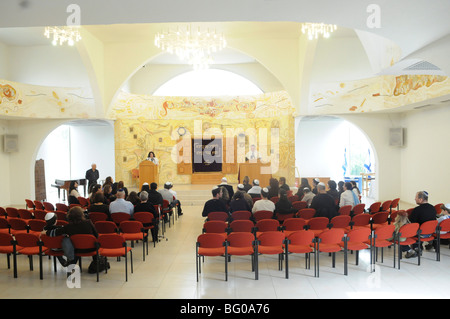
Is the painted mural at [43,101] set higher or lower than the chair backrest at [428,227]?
higher

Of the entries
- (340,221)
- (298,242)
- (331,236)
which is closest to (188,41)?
(340,221)

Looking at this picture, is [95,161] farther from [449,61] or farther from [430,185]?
[449,61]

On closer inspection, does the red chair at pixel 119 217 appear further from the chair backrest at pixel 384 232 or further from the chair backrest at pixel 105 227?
the chair backrest at pixel 384 232

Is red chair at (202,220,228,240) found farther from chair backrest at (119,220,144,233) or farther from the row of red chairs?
chair backrest at (119,220,144,233)

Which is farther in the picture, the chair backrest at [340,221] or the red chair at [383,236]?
the chair backrest at [340,221]

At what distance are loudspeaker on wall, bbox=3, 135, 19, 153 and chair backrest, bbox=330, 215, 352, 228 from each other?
44.1ft

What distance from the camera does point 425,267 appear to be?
6543 millimetres

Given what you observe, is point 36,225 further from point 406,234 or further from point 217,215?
point 406,234

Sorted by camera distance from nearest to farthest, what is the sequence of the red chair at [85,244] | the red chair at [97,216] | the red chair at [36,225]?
the red chair at [85,244], the red chair at [36,225], the red chair at [97,216]

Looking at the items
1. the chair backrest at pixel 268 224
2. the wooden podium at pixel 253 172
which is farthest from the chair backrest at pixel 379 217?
the wooden podium at pixel 253 172

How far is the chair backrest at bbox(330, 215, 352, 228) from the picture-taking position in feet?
23.5

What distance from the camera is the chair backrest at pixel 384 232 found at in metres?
6.46

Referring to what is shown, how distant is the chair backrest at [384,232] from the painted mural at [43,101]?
1252 centimetres

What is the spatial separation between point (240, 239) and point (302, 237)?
1.08 metres
